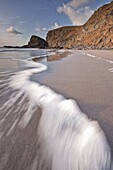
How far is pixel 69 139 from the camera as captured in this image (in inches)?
111

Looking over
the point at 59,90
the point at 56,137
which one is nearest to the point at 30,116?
the point at 56,137

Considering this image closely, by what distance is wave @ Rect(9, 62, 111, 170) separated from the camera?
232 cm

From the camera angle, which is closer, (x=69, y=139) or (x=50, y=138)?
(x=69, y=139)

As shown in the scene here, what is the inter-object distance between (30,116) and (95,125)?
1.28 metres

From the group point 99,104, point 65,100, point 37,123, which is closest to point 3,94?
point 65,100

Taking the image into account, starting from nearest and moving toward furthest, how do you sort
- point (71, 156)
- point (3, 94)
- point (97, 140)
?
point (71, 156), point (97, 140), point (3, 94)

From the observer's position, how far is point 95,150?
247 centimetres

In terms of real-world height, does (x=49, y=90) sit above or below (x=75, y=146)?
below

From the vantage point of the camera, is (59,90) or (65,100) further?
(59,90)

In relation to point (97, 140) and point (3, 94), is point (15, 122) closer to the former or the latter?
point (97, 140)

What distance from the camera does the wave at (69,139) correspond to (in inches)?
91.3

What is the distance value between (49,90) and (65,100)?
1128 mm

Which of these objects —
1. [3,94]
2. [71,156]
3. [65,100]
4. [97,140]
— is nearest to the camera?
[71,156]

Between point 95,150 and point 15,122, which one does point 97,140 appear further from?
point 15,122
